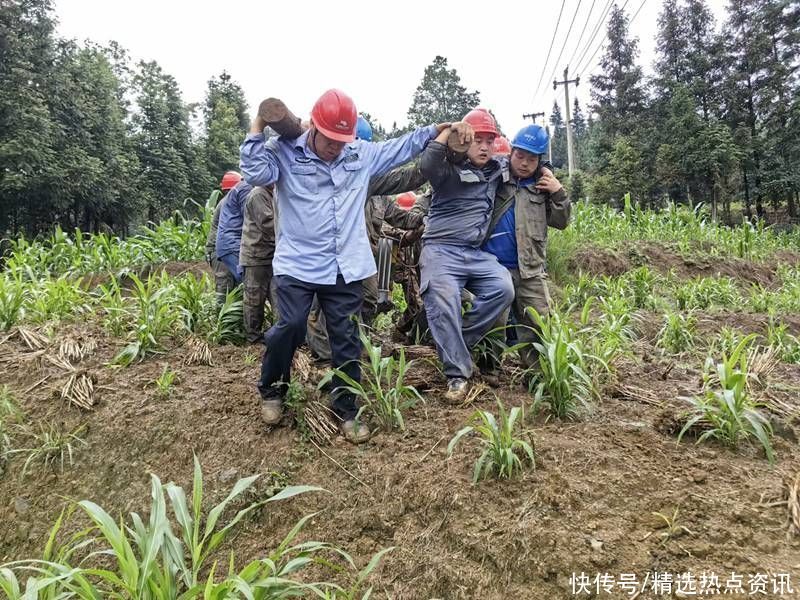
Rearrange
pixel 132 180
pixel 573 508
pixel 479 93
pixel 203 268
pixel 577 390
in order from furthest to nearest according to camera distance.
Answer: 1. pixel 479 93
2. pixel 132 180
3. pixel 203 268
4. pixel 577 390
5. pixel 573 508

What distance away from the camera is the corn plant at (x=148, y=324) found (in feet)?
11.2

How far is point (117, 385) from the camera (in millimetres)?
3176

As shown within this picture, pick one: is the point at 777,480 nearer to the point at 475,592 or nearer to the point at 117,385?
the point at 475,592

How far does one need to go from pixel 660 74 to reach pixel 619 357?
28.9 metres

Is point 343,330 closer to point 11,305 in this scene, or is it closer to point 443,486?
point 443,486

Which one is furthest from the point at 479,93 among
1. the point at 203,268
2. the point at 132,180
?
the point at 203,268

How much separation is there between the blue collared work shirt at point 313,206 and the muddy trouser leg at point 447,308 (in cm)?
48

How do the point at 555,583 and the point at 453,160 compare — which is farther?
the point at 453,160

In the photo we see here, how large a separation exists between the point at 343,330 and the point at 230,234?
2195 mm

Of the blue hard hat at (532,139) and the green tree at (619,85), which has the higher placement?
the green tree at (619,85)

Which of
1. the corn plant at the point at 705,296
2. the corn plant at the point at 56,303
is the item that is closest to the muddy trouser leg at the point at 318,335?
the corn plant at the point at 56,303

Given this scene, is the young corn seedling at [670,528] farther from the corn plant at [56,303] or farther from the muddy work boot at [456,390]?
the corn plant at [56,303]

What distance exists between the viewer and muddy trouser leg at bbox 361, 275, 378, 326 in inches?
137

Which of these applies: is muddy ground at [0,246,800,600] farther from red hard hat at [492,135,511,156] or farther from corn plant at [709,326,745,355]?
red hard hat at [492,135,511,156]
